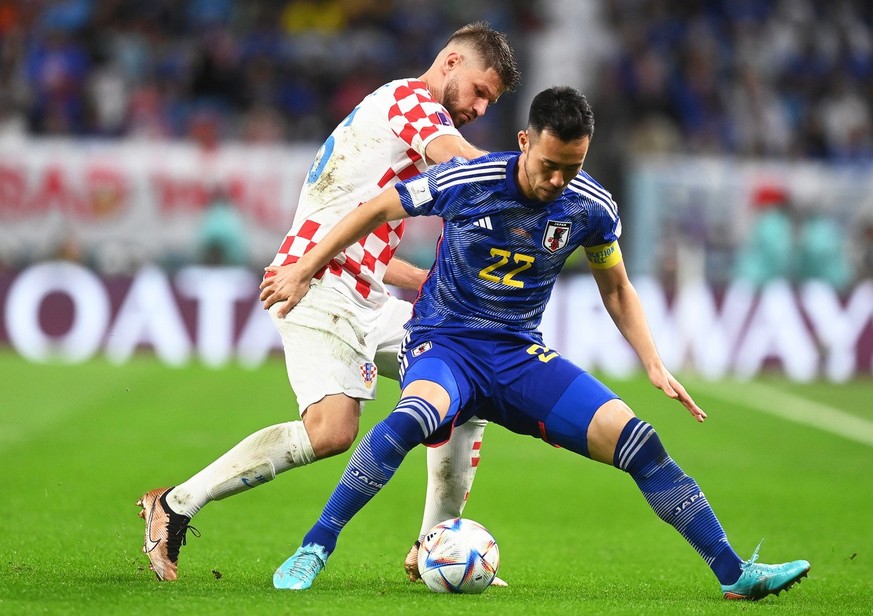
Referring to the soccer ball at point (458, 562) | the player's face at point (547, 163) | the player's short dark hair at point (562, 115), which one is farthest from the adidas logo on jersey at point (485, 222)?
the soccer ball at point (458, 562)

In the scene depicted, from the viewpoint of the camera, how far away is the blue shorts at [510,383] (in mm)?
5461

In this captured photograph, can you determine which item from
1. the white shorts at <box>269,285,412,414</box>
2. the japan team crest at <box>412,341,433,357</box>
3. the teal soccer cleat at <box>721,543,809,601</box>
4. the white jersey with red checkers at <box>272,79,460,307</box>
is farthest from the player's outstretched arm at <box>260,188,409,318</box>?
the teal soccer cleat at <box>721,543,809,601</box>

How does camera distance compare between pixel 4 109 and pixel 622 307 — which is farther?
pixel 4 109

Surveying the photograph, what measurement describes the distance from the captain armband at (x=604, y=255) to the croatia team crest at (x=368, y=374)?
1041 mm

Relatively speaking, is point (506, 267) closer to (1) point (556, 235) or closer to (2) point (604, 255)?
(1) point (556, 235)

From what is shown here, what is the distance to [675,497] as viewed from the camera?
540 cm

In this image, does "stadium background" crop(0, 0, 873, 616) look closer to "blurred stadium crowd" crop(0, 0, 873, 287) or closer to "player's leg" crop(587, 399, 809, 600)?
"blurred stadium crowd" crop(0, 0, 873, 287)

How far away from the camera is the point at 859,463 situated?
37.0ft

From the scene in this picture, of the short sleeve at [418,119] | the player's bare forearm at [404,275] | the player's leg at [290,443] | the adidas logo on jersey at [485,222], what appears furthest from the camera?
the player's bare forearm at [404,275]

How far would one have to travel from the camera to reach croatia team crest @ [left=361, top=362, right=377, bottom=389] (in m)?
5.90

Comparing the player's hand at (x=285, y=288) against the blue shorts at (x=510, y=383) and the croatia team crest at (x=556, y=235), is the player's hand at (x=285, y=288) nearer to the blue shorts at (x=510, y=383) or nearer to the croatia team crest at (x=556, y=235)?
the blue shorts at (x=510, y=383)

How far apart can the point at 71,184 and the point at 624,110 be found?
8070 millimetres

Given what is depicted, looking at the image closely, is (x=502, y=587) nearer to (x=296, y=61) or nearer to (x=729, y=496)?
(x=729, y=496)

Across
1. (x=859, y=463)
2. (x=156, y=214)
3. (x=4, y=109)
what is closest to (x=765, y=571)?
(x=859, y=463)
